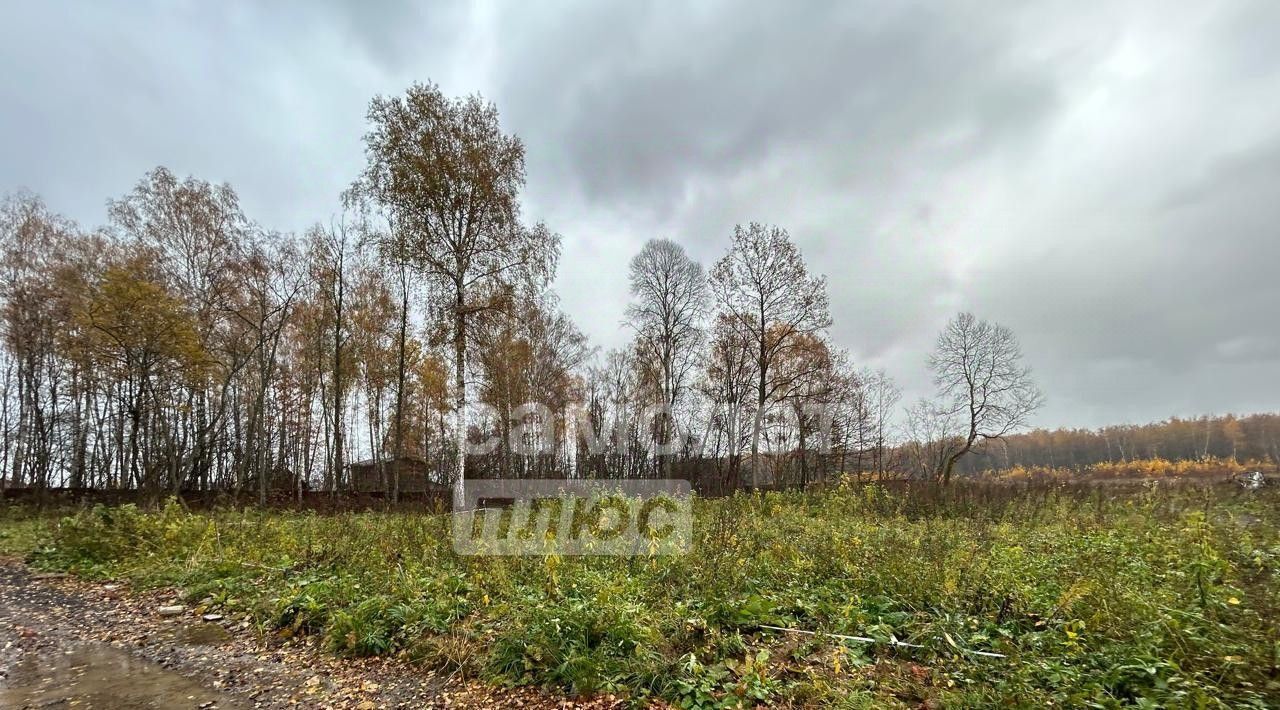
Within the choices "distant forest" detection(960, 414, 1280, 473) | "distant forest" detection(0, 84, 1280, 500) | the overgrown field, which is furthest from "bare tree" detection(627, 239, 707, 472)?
"distant forest" detection(960, 414, 1280, 473)

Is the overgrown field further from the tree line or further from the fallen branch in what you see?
the tree line

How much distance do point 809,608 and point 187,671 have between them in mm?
5565

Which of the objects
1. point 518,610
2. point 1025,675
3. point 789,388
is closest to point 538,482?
point 789,388

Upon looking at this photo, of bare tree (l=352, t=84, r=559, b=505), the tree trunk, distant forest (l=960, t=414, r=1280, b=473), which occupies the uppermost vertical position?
bare tree (l=352, t=84, r=559, b=505)

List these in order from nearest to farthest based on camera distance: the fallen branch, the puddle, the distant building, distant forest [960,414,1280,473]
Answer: the fallen branch < the puddle < the distant building < distant forest [960,414,1280,473]

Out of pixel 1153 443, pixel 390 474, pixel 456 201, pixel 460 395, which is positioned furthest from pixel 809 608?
pixel 1153 443

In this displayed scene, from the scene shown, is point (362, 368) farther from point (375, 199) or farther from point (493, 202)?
point (493, 202)

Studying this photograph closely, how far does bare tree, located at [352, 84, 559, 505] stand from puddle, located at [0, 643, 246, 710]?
10246 mm

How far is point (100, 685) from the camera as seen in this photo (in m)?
4.52

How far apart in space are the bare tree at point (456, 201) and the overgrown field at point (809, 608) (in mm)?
8936

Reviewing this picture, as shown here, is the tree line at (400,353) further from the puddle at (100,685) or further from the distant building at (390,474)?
the puddle at (100,685)

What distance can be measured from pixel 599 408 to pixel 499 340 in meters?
15.7

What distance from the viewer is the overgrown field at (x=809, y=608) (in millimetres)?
3406

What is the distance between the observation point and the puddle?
4.21 m
